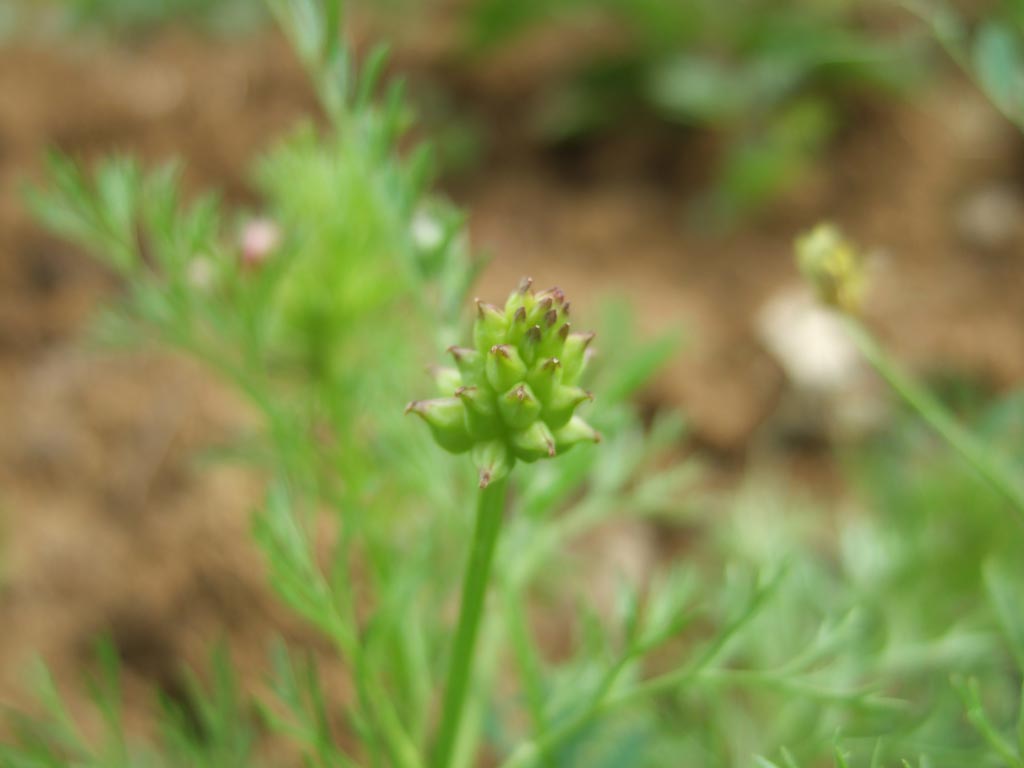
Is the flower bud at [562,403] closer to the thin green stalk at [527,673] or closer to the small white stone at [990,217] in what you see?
the thin green stalk at [527,673]

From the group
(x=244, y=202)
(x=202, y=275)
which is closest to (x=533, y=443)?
(x=202, y=275)

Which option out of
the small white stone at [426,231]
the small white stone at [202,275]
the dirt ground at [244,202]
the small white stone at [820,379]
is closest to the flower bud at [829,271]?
the small white stone at [426,231]

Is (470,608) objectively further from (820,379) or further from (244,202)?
(244,202)

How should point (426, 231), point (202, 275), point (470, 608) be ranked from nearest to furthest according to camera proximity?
point (470, 608) → point (426, 231) → point (202, 275)

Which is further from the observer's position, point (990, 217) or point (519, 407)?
point (990, 217)

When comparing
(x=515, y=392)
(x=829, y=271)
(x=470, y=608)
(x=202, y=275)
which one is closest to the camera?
(x=515, y=392)
